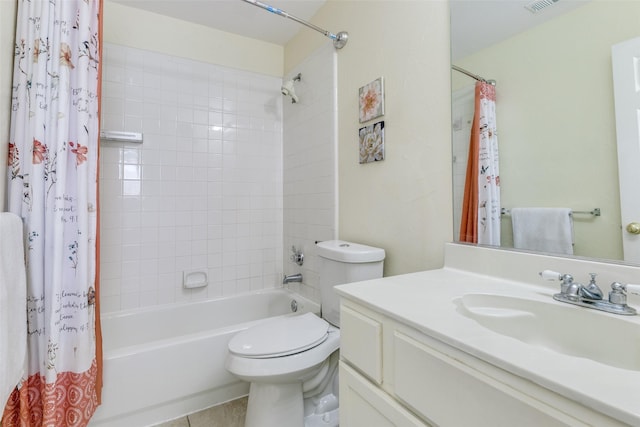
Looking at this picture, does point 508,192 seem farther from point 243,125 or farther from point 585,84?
point 243,125

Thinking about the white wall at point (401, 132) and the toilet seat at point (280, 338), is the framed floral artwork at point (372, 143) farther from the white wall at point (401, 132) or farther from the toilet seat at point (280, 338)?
the toilet seat at point (280, 338)

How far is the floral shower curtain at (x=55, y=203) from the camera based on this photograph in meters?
1.12

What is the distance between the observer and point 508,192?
944mm

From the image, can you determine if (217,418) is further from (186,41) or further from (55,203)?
(186,41)

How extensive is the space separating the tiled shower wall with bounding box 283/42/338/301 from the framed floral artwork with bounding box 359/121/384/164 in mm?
248

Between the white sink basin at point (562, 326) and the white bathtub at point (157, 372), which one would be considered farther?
the white bathtub at point (157, 372)

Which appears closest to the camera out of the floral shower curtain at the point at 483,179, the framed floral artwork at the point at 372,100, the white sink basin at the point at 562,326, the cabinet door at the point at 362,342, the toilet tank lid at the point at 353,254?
the white sink basin at the point at 562,326

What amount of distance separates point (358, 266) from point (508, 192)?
64cm

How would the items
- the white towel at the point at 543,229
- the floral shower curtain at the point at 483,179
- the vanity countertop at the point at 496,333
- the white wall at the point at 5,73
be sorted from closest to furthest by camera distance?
1. the vanity countertop at the point at 496,333
2. the white towel at the point at 543,229
3. the floral shower curtain at the point at 483,179
4. the white wall at the point at 5,73

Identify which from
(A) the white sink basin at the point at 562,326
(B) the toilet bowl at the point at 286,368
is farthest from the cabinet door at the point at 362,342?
(B) the toilet bowl at the point at 286,368

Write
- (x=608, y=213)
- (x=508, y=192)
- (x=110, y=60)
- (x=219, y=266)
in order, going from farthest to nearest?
(x=219, y=266) < (x=110, y=60) < (x=508, y=192) < (x=608, y=213)

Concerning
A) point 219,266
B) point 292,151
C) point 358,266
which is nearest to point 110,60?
point 292,151

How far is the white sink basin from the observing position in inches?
22.5

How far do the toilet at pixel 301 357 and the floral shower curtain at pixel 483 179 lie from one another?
414 mm
